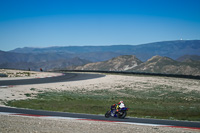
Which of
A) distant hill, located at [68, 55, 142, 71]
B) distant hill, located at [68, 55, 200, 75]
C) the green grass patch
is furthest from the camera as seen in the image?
distant hill, located at [68, 55, 142, 71]

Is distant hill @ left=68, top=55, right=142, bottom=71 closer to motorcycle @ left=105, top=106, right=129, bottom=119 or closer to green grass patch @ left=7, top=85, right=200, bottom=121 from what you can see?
green grass patch @ left=7, top=85, right=200, bottom=121

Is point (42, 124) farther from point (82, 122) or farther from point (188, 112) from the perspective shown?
point (188, 112)

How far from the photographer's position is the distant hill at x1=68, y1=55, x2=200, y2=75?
115350 mm

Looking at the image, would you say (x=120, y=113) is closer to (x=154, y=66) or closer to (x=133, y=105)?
(x=133, y=105)

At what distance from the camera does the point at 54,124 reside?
13984mm

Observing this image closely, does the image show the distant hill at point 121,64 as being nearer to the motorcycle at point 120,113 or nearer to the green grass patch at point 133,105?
the green grass patch at point 133,105

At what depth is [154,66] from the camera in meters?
130

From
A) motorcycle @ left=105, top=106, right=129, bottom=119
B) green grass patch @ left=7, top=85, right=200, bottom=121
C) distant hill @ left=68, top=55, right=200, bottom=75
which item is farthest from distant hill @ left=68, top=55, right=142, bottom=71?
motorcycle @ left=105, top=106, right=129, bottom=119

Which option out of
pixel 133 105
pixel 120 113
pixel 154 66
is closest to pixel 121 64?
A: pixel 154 66

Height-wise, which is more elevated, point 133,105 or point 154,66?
point 154,66

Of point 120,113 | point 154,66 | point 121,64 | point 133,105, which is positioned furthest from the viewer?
point 121,64

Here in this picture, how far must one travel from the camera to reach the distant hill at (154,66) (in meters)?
115

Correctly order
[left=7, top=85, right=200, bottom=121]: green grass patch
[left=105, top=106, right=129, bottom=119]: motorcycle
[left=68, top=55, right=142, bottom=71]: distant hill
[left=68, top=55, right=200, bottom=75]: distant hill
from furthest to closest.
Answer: [left=68, top=55, right=142, bottom=71]: distant hill
[left=68, top=55, right=200, bottom=75]: distant hill
[left=7, top=85, right=200, bottom=121]: green grass patch
[left=105, top=106, right=129, bottom=119]: motorcycle

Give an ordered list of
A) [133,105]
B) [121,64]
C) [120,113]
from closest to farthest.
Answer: [120,113] < [133,105] < [121,64]
